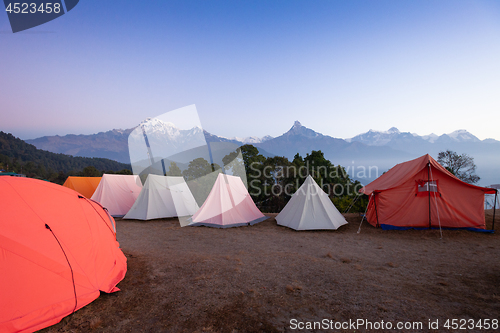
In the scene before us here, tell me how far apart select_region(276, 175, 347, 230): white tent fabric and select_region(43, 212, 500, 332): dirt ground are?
1.34 m

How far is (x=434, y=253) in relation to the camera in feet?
20.1

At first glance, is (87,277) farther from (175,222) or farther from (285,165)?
(285,165)

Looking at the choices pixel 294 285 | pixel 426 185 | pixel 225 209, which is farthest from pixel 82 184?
pixel 426 185

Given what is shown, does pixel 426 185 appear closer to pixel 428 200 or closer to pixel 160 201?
pixel 428 200

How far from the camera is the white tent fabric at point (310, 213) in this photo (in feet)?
29.4

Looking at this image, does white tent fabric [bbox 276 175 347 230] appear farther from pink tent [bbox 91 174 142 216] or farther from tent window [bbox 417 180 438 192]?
pink tent [bbox 91 174 142 216]

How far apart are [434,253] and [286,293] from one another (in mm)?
4894

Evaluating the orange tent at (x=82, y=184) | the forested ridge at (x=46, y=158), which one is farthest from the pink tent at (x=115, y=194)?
the forested ridge at (x=46, y=158)

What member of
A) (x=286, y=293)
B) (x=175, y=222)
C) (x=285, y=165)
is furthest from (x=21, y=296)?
(x=285, y=165)

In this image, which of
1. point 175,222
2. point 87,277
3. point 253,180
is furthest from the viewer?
point 253,180

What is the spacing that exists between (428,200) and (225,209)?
795 centimetres

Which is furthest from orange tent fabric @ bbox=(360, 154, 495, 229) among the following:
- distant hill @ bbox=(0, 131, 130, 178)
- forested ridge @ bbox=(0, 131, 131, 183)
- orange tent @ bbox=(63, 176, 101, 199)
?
distant hill @ bbox=(0, 131, 130, 178)

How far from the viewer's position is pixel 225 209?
1011cm

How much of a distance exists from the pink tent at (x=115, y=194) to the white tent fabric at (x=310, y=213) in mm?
9477
